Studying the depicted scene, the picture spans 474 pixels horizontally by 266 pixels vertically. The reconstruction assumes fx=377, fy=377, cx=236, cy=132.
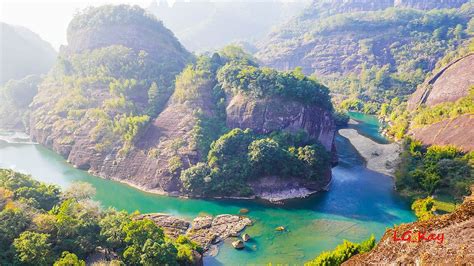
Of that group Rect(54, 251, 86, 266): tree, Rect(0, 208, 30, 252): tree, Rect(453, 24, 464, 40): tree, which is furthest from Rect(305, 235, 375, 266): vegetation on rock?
Rect(453, 24, 464, 40): tree

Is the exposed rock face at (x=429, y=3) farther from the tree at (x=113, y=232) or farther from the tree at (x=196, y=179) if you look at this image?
the tree at (x=113, y=232)

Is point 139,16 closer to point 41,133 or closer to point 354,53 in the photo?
point 41,133

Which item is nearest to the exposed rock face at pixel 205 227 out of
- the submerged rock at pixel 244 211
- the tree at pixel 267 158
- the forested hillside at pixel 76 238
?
the submerged rock at pixel 244 211

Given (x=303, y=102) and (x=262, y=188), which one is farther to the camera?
(x=303, y=102)

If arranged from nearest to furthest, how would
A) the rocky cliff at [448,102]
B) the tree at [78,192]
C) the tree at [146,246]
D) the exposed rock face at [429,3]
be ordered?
the tree at [146,246], the tree at [78,192], the rocky cliff at [448,102], the exposed rock face at [429,3]

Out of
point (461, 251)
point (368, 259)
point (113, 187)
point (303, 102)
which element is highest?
point (303, 102)

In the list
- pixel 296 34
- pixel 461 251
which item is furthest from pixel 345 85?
pixel 461 251

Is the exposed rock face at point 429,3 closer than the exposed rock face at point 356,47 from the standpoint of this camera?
No

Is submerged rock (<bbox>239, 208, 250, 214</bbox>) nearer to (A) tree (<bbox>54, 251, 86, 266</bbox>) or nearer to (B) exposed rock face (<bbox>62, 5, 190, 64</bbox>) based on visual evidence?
(A) tree (<bbox>54, 251, 86, 266</bbox>)
